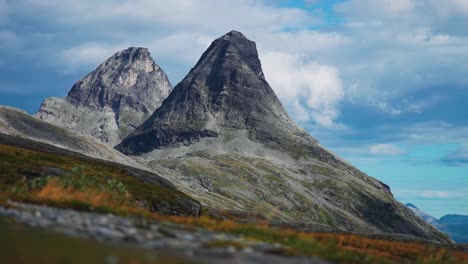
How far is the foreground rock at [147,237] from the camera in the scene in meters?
15.7

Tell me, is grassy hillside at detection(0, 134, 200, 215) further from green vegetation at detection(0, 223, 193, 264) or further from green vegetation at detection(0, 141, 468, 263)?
green vegetation at detection(0, 223, 193, 264)

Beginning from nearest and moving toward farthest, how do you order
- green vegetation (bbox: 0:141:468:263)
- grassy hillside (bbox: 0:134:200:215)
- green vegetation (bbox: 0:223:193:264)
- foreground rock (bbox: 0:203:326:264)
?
green vegetation (bbox: 0:223:193:264)
green vegetation (bbox: 0:141:468:263)
foreground rock (bbox: 0:203:326:264)
grassy hillside (bbox: 0:134:200:215)

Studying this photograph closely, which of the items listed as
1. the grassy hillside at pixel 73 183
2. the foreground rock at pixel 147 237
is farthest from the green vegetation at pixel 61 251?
the grassy hillside at pixel 73 183

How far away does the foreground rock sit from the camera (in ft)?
51.6

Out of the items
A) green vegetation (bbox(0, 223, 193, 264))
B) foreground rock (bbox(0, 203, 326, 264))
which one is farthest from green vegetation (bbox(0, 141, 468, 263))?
foreground rock (bbox(0, 203, 326, 264))

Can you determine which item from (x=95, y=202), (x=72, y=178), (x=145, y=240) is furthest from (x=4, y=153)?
(x=145, y=240)

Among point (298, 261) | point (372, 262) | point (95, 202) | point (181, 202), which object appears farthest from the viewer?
point (181, 202)

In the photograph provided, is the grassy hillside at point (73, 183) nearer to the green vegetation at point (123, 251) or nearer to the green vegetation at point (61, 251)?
the green vegetation at point (123, 251)

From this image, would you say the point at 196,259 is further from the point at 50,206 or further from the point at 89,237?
the point at 50,206

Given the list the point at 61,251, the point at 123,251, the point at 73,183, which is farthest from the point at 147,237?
the point at 73,183

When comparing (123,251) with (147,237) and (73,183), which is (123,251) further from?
(73,183)

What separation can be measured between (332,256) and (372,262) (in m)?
2.09

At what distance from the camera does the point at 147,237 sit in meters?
18.5

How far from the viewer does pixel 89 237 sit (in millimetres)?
16391
